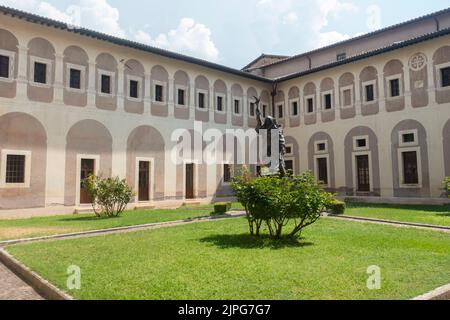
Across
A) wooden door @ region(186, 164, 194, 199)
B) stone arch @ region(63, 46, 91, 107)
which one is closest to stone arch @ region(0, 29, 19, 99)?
stone arch @ region(63, 46, 91, 107)

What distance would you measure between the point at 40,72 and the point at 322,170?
17151 mm

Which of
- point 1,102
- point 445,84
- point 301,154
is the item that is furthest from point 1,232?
point 445,84

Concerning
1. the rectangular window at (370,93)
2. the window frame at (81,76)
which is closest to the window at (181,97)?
the window frame at (81,76)

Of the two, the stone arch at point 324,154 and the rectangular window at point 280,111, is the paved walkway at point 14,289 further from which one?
the rectangular window at point 280,111

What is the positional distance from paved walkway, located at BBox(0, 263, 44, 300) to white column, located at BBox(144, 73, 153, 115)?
46.1ft

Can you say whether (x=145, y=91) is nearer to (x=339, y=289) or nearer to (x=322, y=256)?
(x=322, y=256)

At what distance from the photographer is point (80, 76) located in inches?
677

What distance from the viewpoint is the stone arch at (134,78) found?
18.8 metres

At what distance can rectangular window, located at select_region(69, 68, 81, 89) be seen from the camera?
16.9 m

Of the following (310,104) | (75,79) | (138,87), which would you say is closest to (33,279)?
(75,79)

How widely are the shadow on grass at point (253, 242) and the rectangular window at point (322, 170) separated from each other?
15398 mm

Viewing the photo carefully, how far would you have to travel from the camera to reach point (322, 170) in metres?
23.2

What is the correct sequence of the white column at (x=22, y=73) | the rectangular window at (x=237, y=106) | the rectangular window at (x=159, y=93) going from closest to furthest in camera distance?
1. the white column at (x=22, y=73)
2. the rectangular window at (x=159, y=93)
3. the rectangular window at (x=237, y=106)

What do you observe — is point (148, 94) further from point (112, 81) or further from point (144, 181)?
point (144, 181)
